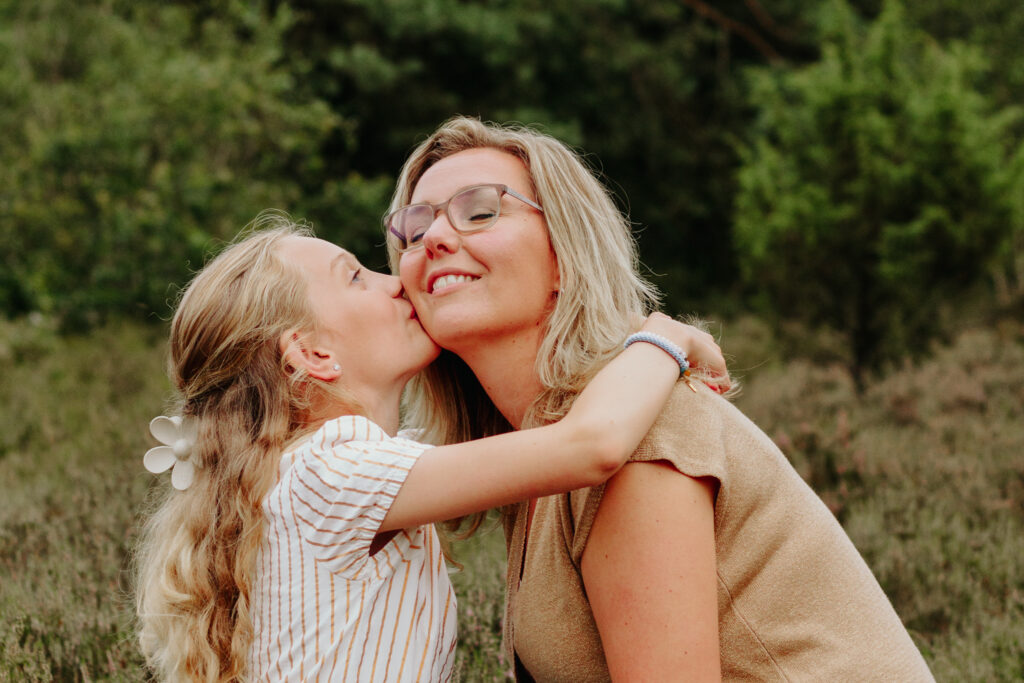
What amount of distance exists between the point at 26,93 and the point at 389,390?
8.79m

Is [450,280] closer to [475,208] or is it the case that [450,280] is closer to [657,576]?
Result: [475,208]

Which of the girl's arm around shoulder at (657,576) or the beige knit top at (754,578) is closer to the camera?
the girl's arm around shoulder at (657,576)

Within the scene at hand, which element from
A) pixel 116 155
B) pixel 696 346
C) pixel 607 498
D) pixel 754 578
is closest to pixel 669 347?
pixel 696 346

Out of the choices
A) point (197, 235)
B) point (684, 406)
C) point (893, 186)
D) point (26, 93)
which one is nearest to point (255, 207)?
point (197, 235)

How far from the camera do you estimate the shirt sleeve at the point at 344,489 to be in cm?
198

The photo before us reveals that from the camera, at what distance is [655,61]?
51.1ft

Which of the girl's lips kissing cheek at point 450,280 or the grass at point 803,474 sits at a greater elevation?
the girl's lips kissing cheek at point 450,280

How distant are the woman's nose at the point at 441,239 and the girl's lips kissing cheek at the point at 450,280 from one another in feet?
0.22

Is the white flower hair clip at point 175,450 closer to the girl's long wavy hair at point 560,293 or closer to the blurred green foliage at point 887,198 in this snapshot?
the girl's long wavy hair at point 560,293

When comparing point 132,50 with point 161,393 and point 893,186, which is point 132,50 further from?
point 893,186

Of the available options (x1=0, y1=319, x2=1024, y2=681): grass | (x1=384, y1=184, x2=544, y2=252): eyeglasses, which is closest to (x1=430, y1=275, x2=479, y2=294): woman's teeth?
(x1=384, y1=184, x2=544, y2=252): eyeglasses

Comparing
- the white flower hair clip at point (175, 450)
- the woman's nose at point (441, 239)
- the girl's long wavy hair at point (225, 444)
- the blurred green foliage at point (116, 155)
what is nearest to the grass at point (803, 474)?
the girl's long wavy hair at point (225, 444)

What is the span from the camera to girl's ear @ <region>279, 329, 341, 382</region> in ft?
7.63

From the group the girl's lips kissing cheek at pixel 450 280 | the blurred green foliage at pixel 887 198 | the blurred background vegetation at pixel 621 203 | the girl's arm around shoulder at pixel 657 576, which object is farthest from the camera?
the blurred green foliage at pixel 887 198
